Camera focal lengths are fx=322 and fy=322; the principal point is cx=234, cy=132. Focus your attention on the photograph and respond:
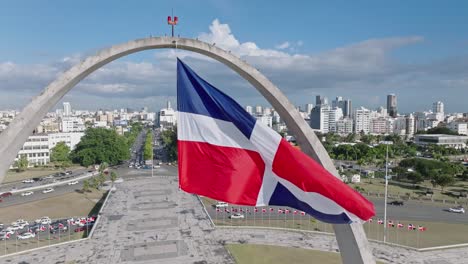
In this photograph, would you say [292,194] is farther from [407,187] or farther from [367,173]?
[367,173]

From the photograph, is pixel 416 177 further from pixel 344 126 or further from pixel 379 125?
pixel 379 125

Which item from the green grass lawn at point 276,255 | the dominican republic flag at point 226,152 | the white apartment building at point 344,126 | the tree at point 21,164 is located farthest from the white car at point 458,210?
the white apartment building at point 344,126

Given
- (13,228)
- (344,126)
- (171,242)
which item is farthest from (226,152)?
(344,126)

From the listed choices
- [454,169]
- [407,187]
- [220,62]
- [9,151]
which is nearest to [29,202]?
[9,151]

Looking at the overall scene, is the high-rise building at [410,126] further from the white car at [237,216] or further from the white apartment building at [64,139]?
the white car at [237,216]

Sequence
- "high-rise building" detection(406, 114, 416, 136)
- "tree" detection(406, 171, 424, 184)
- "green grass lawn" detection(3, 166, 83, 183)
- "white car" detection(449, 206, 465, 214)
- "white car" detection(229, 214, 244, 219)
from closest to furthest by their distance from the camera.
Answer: "white car" detection(229, 214, 244, 219), "white car" detection(449, 206, 465, 214), "tree" detection(406, 171, 424, 184), "green grass lawn" detection(3, 166, 83, 183), "high-rise building" detection(406, 114, 416, 136)

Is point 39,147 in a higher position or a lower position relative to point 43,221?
higher

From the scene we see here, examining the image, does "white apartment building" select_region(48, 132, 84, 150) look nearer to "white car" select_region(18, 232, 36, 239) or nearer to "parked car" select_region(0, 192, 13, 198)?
"parked car" select_region(0, 192, 13, 198)

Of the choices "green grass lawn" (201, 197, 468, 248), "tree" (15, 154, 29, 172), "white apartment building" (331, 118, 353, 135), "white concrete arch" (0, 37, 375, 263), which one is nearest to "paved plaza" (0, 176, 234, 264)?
"green grass lawn" (201, 197, 468, 248)
